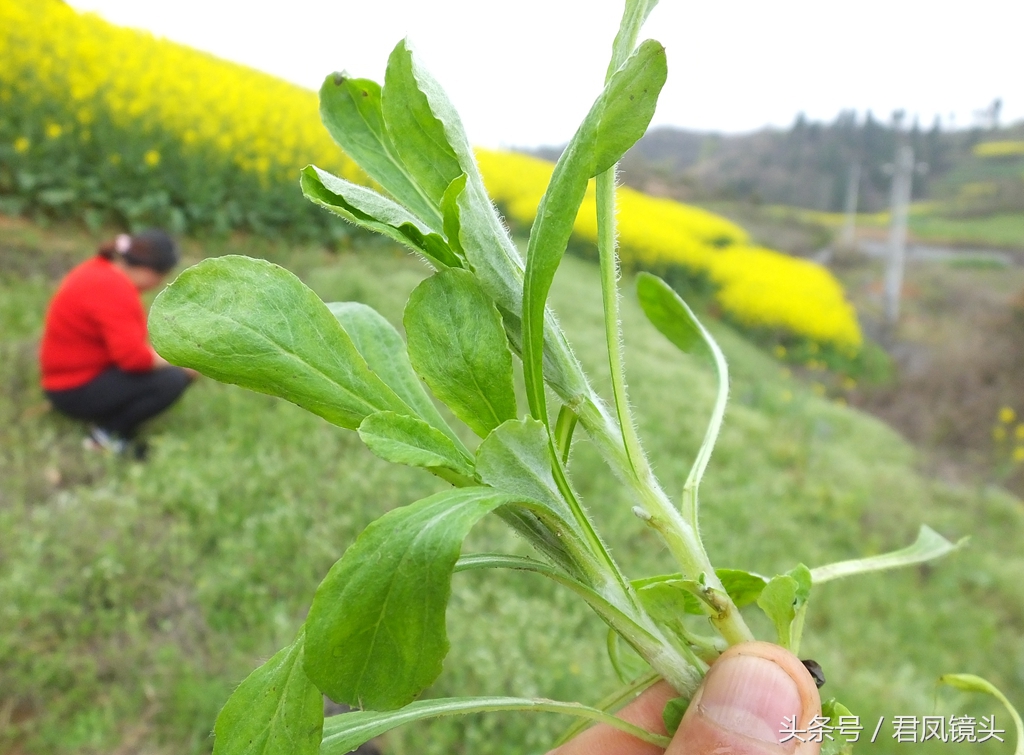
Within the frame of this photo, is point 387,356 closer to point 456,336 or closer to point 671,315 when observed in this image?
point 456,336

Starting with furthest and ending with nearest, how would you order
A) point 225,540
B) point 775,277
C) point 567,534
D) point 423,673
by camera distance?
point 775,277
point 225,540
point 567,534
point 423,673

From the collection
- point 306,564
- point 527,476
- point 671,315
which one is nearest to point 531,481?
point 527,476

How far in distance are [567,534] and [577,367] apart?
0.52 feet

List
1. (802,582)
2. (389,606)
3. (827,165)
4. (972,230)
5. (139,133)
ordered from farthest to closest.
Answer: (827,165) < (972,230) < (139,133) < (802,582) < (389,606)

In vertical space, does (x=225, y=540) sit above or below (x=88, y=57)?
below

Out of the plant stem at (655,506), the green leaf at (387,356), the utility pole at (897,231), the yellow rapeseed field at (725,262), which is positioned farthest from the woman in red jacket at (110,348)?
the utility pole at (897,231)

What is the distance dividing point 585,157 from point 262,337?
0.30 metres

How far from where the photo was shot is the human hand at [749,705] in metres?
0.64

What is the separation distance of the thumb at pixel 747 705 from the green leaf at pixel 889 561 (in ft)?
0.37

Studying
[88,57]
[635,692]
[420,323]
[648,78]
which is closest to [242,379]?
[420,323]

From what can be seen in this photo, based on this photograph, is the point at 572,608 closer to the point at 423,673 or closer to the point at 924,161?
the point at 423,673

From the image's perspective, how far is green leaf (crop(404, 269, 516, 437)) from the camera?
55 centimetres

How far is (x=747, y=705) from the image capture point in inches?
25.0

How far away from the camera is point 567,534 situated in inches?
23.1
